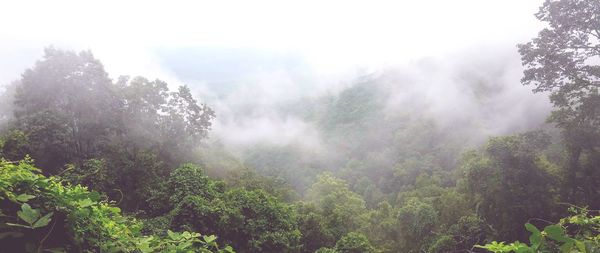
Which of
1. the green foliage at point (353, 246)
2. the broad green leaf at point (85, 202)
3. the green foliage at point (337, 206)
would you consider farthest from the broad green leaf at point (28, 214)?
the green foliage at point (337, 206)

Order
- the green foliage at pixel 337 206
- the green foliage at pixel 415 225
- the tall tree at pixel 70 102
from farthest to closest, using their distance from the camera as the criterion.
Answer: the green foliage at pixel 415 225, the green foliage at pixel 337 206, the tall tree at pixel 70 102

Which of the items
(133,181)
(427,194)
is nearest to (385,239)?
(133,181)

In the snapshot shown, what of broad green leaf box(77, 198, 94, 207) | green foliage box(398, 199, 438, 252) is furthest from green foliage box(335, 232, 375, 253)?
broad green leaf box(77, 198, 94, 207)

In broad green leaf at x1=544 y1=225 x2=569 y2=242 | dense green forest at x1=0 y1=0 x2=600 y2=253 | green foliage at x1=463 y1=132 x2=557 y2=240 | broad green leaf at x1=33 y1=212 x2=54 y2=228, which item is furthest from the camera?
green foliage at x1=463 y1=132 x2=557 y2=240

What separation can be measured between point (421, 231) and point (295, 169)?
128 feet

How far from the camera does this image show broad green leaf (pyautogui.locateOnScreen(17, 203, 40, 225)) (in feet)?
4.30

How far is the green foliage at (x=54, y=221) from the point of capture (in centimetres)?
137

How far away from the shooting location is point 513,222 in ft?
47.2

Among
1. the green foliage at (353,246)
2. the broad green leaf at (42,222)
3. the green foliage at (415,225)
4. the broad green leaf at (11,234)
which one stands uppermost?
the green foliage at (415,225)

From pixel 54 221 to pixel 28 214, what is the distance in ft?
0.41

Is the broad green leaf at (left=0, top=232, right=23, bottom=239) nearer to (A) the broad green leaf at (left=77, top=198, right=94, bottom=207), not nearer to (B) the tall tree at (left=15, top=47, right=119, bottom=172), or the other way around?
(A) the broad green leaf at (left=77, top=198, right=94, bottom=207)

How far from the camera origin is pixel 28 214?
52.3 inches

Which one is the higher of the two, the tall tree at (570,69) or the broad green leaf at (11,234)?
the tall tree at (570,69)

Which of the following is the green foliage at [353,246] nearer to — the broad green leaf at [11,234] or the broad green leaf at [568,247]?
the broad green leaf at [568,247]
